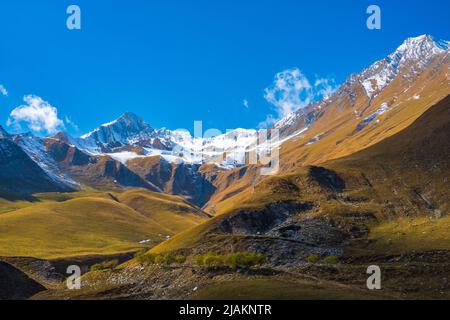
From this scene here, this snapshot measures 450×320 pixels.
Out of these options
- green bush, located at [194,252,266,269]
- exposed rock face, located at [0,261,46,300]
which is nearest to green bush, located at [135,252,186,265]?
green bush, located at [194,252,266,269]

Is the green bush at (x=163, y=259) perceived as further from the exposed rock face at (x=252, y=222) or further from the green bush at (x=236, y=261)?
the exposed rock face at (x=252, y=222)

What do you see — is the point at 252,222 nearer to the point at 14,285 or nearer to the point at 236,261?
the point at 236,261

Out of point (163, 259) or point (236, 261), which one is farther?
point (163, 259)

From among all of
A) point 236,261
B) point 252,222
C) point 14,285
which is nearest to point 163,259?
point 14,285

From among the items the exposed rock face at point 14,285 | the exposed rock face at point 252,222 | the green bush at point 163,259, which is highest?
the exposed rock face at point 252,222

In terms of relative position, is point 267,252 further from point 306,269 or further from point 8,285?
point 8,285

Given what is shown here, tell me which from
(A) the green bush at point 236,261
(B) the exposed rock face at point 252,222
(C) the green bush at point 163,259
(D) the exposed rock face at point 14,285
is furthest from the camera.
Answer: (B) the exposed rock face at point 252,222

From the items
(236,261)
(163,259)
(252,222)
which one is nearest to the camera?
(236,261)

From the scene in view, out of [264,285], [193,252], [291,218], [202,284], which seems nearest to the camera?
[264,285]

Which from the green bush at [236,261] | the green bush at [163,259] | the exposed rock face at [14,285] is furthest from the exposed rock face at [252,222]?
the exposed rock face at [14,285]

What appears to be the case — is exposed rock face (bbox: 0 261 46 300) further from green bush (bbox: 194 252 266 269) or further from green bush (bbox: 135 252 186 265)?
green bush (bbox: 194 252 266 269)
